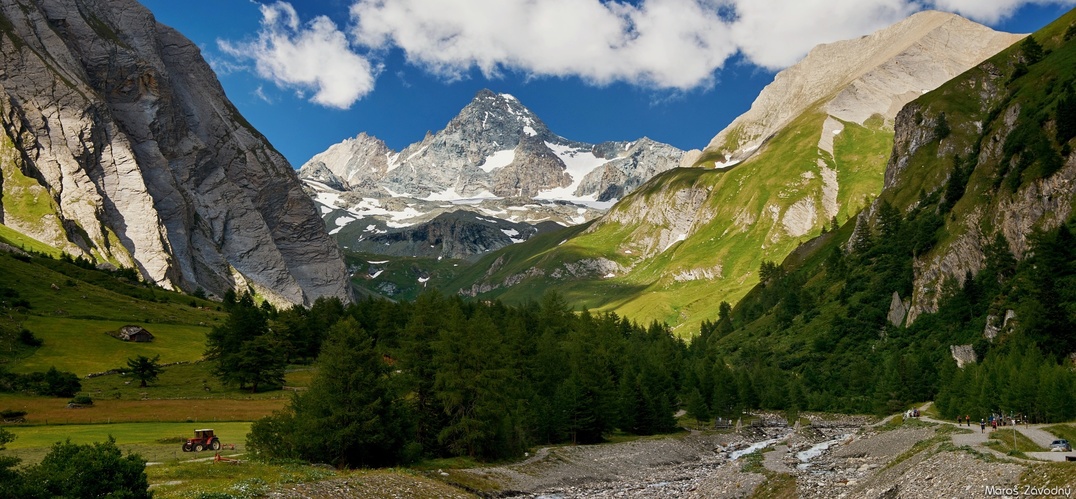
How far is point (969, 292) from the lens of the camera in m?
124

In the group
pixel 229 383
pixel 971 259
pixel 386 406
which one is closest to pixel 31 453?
pixel 386 406

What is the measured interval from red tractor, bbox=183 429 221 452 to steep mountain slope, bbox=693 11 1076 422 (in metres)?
82.6

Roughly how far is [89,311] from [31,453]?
116203mm

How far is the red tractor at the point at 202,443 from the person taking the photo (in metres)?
53.4

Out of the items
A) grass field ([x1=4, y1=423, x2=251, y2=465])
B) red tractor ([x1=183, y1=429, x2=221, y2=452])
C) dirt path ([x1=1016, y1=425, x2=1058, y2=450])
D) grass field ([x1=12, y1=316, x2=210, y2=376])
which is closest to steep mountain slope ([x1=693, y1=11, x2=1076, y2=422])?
dirt path ([x1=1016, y1=425, x2=1058, y2=450])

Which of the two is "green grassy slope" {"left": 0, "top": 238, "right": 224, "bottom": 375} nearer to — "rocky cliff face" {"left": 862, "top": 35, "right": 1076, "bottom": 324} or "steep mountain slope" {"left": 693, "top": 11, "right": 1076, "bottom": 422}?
"steep mountain slope" {"left": 693, "top": 11, "right": 1076, "bottom": 422}

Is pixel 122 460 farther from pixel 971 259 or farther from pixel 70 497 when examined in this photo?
pixel 971 259

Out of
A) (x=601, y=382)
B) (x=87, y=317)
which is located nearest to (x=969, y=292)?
(x=601, y=382)

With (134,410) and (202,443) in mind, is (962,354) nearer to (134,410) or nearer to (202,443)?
(202,443)

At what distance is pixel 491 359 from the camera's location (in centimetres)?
7119

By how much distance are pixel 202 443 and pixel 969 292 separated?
128m

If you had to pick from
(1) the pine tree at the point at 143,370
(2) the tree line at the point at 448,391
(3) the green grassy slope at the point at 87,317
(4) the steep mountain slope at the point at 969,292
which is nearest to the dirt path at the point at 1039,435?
(4) the steep mountain slope at the point at 969,292

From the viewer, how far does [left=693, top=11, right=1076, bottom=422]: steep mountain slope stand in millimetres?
89062

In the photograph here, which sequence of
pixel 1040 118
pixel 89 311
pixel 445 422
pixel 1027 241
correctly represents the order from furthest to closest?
1. pixel 89 311
2. pixel 1040 118
3. pixel 1027 241
4. pixel 445 422
